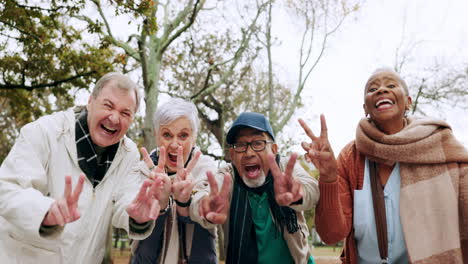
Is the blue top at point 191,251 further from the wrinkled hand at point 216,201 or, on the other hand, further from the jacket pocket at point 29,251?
the jacket pocket at point 29,251

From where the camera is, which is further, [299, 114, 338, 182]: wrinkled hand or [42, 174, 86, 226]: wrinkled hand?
[299, 114, 338, 182]: wrinkled hand

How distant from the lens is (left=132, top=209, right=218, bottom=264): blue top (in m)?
2.73

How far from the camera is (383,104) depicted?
2891mm

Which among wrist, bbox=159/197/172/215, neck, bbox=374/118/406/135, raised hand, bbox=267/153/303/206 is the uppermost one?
neck, bbox=374/118/406/135

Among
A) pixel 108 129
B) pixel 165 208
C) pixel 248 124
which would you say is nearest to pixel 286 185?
pixel 248 124

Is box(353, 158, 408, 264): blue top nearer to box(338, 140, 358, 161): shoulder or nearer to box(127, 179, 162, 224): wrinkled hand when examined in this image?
box(338, 140, 358, 161): shoulder

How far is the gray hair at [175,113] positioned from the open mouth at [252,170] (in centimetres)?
59

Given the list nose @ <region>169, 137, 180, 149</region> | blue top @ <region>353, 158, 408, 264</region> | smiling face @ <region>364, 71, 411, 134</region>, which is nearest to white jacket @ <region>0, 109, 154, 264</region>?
nose @ <region>169, 137, 180, 149</region>

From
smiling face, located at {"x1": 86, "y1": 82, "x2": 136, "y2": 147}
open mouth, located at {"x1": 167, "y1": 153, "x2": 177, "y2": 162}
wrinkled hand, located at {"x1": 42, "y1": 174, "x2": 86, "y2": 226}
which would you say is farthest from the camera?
open mouth, located at {"x1": 167, "y1": 153, "x2": 177, "y2": 162}

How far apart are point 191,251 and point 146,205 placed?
0.67m

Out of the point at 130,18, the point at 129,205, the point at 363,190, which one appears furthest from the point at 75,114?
the point at 130,18

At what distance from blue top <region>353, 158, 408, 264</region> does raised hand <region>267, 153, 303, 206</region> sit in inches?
24.5

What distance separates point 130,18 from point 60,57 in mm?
3250

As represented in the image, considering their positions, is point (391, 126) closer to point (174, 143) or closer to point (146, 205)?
point (174, 143)
